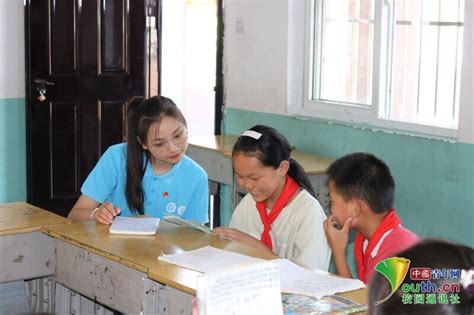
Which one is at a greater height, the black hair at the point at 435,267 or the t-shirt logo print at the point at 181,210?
the black hair at the point at 435,267

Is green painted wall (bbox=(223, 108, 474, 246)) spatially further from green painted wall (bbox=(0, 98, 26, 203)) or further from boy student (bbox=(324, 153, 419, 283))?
green painted wall (bbox=(0, 98, 26, 203))

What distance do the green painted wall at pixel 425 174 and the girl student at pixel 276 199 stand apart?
1.15 meters

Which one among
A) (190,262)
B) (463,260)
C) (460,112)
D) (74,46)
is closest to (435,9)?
(460,112)

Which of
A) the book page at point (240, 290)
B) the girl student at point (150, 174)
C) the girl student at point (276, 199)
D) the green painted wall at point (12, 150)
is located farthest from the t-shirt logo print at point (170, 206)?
the green painted wall at point (12, 150)

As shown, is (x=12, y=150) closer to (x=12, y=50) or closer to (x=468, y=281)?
(x=12, y=50)

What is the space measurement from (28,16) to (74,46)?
396 millimetres

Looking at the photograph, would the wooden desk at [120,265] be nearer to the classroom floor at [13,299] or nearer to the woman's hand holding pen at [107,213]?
the woman's hand holding pen at [107,213]

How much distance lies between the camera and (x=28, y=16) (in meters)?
5.58

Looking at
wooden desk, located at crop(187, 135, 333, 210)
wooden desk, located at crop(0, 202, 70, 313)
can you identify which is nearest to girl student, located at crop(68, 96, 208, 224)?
wooden desk, located at crop(0, 202, 70, 313)

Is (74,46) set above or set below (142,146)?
above

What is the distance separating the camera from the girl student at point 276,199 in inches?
113

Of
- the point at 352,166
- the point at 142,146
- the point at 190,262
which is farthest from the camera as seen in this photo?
the point at 142,146

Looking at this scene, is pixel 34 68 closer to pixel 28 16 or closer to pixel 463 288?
pixel 28 16

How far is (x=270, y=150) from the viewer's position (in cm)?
298
